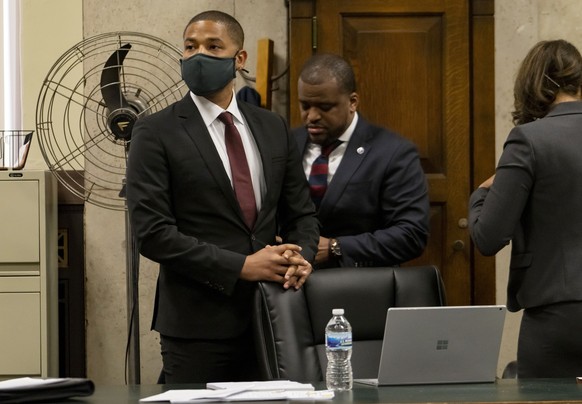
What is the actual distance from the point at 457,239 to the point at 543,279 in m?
1.58

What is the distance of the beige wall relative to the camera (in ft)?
14.8

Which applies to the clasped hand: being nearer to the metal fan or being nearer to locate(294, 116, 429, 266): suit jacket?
locate(294, 116, 429, 266): suit jacket

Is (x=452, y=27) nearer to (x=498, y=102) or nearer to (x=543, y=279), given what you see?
(x=498, y=102)

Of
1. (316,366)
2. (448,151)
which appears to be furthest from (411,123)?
(316,366)

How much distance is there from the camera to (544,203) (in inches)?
109

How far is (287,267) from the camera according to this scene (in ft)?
9.49

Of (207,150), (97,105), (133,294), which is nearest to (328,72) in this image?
(207,150)

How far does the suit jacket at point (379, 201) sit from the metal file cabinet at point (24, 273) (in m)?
1.35

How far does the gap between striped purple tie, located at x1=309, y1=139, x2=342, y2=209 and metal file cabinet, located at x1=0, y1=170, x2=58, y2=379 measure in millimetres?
1290

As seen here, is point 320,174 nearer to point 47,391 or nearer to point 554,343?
point 554,343

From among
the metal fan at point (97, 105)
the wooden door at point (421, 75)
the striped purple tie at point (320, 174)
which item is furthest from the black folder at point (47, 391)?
the wooden door at point (421, 75)

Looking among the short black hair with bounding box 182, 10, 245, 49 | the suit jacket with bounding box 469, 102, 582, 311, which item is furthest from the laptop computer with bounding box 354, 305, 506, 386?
the short black hair with bounding box 182, 10, 245, 49

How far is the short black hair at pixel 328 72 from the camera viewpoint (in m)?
3.51

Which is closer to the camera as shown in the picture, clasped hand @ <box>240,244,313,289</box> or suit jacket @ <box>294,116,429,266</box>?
clasped hand @ <box>240,244,313,289</box>
